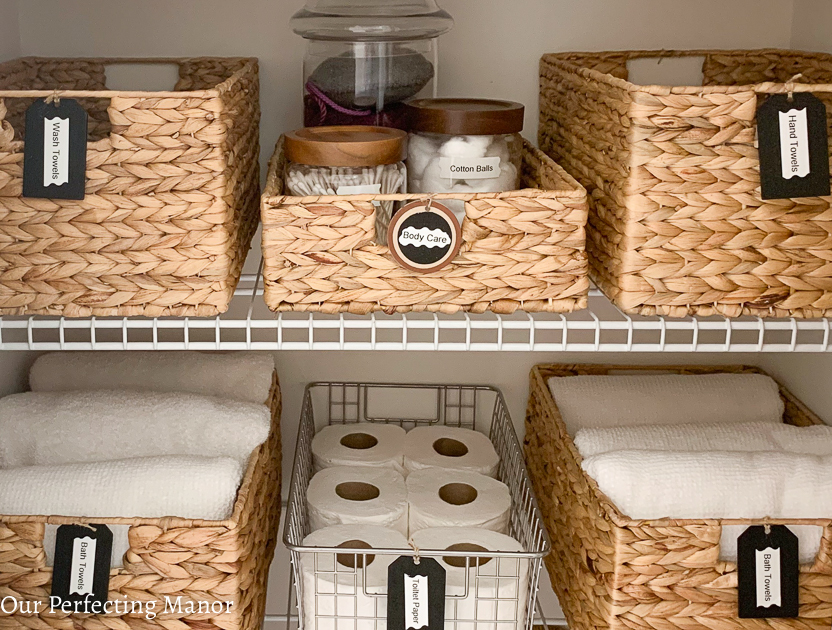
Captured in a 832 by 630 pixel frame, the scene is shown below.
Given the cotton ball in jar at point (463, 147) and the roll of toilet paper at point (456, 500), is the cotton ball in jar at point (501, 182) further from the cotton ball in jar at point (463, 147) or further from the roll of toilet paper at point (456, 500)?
the roll of toilet paper at point (456, 500)

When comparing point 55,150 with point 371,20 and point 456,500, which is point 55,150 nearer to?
point 371,20

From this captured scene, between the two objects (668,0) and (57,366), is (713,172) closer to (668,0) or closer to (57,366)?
(668,0)

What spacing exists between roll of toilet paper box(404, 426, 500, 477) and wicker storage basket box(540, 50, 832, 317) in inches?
15.8

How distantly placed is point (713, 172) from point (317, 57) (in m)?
0.55

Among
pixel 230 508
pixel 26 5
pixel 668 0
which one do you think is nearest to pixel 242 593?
pixel 230 508

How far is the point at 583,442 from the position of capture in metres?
1.16

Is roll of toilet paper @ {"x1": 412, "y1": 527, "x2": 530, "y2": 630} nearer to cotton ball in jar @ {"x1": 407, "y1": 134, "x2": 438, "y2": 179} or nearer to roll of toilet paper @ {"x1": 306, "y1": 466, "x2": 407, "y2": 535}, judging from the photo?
roll of toilet paper @ {"x1": 306, "y1": 466, "x2": 407, "y2": 535}

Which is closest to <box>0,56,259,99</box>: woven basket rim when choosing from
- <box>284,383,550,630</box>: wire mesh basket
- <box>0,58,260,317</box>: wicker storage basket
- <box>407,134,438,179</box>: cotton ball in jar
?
<box>0,58,260,317</box>: wicker storage basket

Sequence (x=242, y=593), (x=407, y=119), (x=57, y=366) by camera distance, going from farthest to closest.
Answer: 1. (x=57, y=366)
2. (x=407, y=119)
3. (x=242, y=593)

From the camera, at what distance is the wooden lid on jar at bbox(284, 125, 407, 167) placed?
3.23 ft

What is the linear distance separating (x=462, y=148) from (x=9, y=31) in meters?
0.72

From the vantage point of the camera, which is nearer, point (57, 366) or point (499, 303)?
point (499, 303)

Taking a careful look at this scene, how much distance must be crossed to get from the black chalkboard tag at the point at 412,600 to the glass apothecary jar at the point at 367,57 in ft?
1.88

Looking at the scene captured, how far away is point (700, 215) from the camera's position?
38.1 inches
